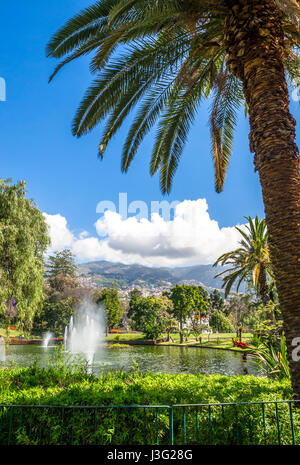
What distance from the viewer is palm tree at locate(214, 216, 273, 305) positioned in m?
20.1

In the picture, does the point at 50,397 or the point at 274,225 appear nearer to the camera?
the point at 50,397

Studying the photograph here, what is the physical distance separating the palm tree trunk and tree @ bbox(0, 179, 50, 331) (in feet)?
45.4

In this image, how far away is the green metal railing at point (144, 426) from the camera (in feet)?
11.3

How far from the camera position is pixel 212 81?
24.8ft

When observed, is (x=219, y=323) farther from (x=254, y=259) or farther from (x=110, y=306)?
(x=254, y=259)

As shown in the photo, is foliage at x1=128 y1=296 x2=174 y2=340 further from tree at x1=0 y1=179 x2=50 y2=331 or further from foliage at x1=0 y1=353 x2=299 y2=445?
foliage at x1=0 y1=353 x2=299 y2=445

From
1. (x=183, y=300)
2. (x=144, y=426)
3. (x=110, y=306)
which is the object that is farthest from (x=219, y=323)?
(x=144, y=426)

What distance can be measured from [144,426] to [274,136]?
4449mm

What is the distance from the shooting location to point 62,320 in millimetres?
48156

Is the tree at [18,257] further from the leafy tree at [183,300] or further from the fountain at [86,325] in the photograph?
the leafy tree at [183,300]

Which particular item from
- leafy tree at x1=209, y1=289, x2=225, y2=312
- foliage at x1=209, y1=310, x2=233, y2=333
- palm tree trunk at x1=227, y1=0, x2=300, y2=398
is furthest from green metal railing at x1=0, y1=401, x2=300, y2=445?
leafy tree at x1=209, y1=289, x2=225, y2=312

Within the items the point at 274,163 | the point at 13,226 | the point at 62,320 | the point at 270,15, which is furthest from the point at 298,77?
the point at 62,320
